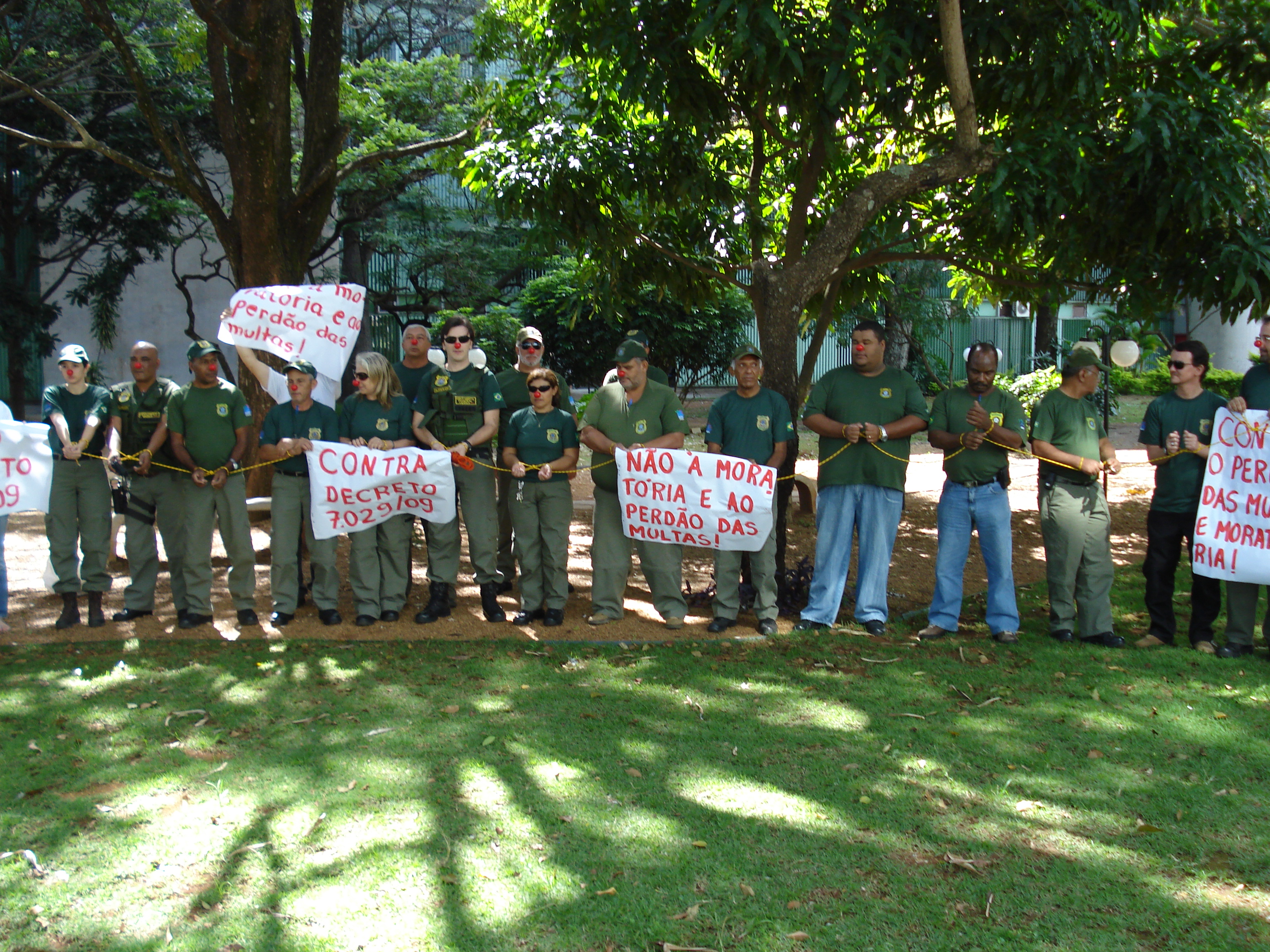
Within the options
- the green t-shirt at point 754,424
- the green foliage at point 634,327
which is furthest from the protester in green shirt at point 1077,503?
the green foliage at point 634,327

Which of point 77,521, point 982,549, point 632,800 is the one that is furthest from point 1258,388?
point 77,521

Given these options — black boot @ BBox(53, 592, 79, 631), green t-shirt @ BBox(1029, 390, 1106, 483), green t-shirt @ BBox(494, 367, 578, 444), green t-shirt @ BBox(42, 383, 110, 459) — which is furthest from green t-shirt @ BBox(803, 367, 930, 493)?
black boot @ BBox(53, 592, 79, 631)

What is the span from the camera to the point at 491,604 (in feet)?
26.5

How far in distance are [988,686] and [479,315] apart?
633 inches

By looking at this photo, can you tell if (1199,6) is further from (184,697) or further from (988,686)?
(184,697)

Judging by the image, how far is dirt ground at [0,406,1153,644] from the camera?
7668 mm

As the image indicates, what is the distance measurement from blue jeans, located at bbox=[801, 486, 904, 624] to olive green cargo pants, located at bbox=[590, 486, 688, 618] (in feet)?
3.20

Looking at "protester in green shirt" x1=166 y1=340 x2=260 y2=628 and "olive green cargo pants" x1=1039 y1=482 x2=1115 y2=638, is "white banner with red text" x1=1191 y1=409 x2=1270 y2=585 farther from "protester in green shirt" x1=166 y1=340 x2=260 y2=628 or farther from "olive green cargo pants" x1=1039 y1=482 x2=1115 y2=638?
"protester in green shirt" x1=166 y1=340 x2=260 y2=628

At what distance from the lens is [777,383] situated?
874 cm

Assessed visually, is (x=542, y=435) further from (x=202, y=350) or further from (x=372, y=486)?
(x=202, y=350)

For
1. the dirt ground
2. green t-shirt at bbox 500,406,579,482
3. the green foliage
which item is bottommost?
the dirt ground

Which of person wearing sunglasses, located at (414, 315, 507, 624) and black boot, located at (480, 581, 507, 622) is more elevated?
person wearing sunglasses, located at (414, 315, 507, 624)

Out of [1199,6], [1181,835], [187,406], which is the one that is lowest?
[1181,835]

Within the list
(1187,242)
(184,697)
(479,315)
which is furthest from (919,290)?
(184,697)
